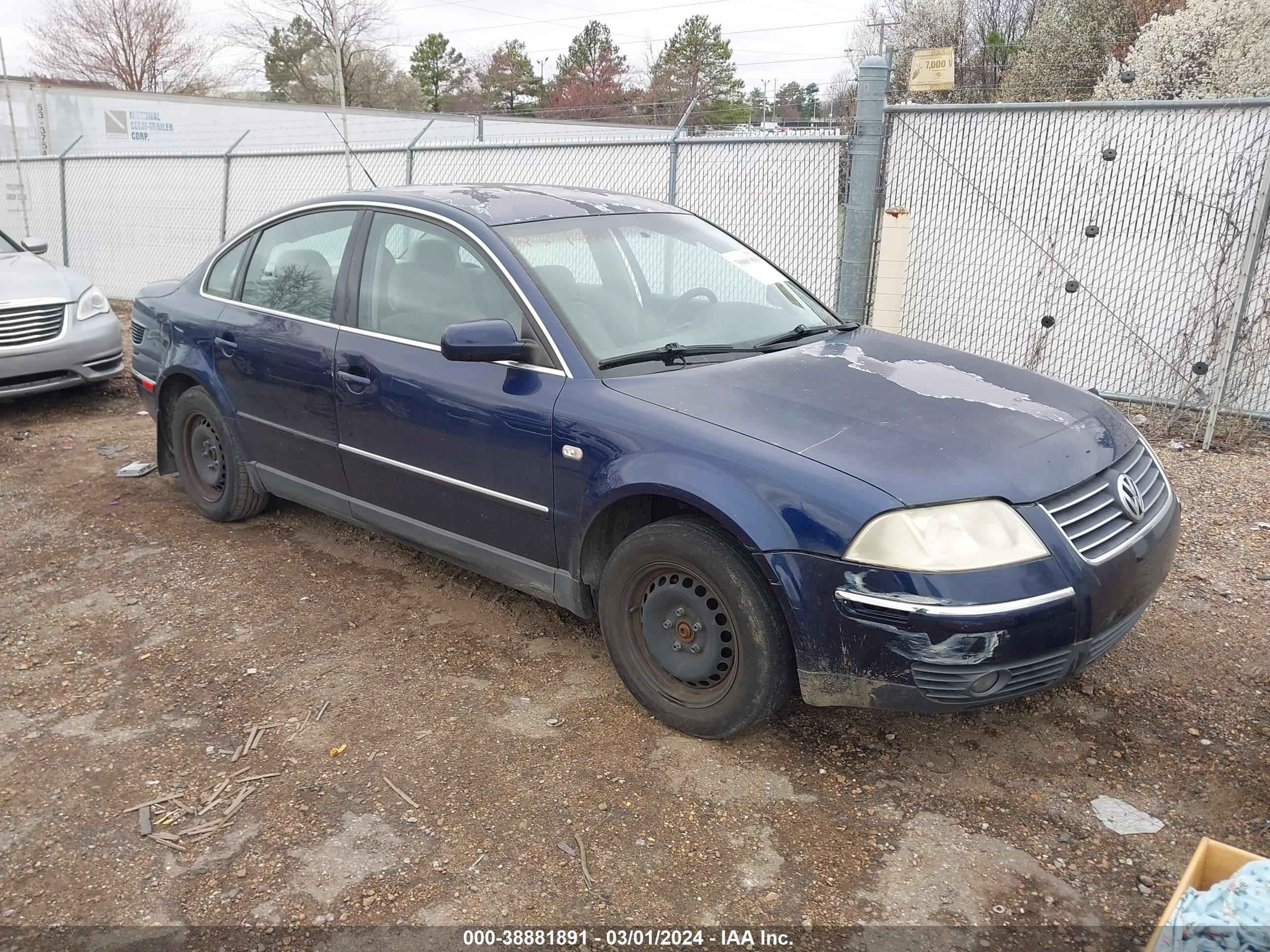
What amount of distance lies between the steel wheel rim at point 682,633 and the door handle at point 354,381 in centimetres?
151

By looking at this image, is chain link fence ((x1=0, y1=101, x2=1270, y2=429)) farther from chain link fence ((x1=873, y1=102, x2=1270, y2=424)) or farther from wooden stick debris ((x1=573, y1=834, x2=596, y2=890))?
wooden stick debris ((x1=573, y1=834, x2=596, y2=890))

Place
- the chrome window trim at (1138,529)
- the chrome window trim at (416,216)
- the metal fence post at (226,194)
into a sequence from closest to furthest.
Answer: the chrome window trim at (1138,529)
the chrome window trim at (416,216)
the metal fence post at (226,194)

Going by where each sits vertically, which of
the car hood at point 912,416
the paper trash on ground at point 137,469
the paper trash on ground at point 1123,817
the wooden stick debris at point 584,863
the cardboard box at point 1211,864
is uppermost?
the car hood at point 912,416

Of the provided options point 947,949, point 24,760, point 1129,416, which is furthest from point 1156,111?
point 24,760

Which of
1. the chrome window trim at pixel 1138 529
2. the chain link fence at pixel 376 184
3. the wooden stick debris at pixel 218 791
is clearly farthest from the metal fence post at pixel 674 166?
the wooden stick debris at pixel 218 791

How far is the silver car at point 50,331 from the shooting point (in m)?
6.98

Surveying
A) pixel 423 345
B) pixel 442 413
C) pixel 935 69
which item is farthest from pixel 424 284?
pixel 935 69

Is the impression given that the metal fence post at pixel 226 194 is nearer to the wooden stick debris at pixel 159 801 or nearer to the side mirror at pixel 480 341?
the side mirror at pixel 480 341

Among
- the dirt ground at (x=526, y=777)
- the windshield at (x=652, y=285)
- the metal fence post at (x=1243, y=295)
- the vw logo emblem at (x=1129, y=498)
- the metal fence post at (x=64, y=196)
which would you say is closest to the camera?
the dirt ground at (x=526, y=777)

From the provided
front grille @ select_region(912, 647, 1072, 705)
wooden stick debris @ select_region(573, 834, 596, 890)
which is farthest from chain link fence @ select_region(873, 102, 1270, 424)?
wooden stick debris @ select_region(573, 834, 596, 890)

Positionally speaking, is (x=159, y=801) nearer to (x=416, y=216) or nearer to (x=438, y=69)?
(x=416, y=216)

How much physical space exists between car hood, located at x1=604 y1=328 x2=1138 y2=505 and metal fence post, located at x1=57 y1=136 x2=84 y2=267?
13.6m

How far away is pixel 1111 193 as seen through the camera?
23.4 ft

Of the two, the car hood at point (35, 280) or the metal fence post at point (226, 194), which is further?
the metal fence post at point (226, 194)
